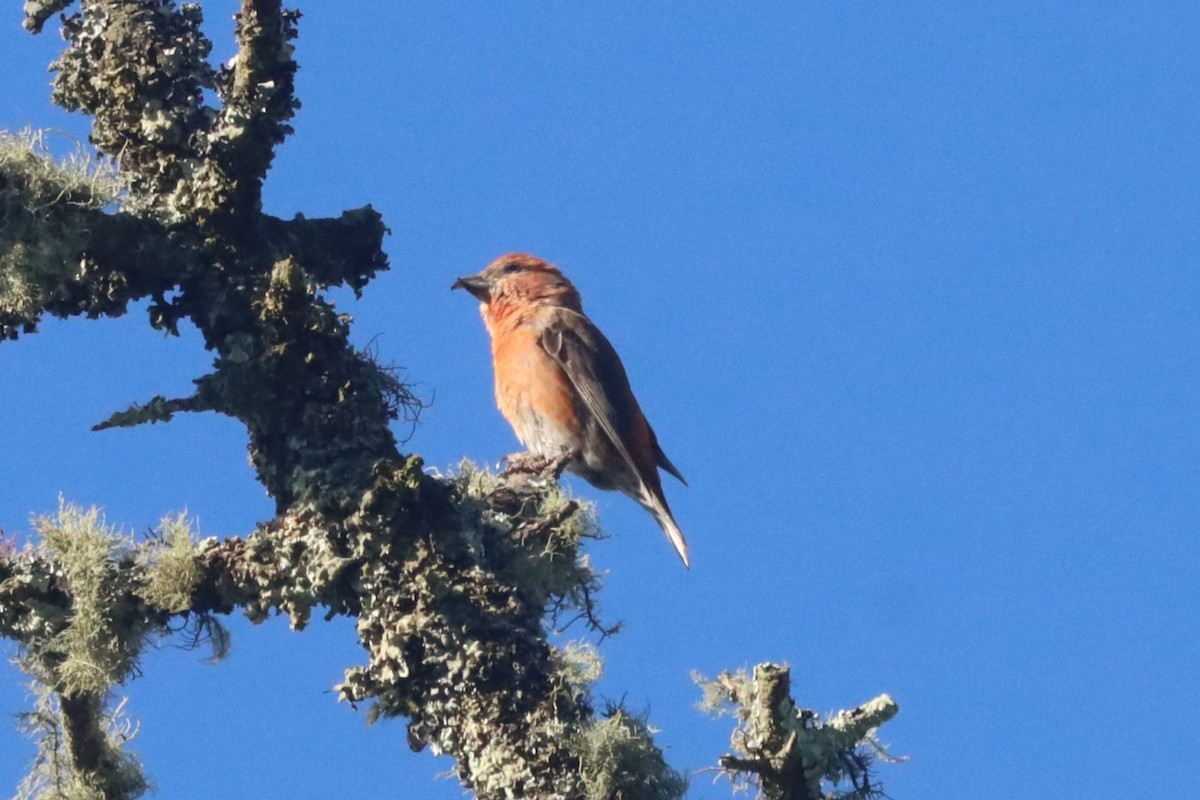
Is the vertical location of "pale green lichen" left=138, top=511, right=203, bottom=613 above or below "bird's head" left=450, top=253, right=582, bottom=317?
below

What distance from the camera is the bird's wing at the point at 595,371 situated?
805 centimetres

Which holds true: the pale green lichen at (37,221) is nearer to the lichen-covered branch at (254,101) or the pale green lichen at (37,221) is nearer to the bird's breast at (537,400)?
the lichen-covered branch at (254,101)

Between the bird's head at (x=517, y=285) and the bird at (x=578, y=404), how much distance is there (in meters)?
0.12

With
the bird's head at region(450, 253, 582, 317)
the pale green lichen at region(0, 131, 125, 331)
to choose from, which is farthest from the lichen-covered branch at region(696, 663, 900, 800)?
the bird's head at region(450, 253, 582, 317)

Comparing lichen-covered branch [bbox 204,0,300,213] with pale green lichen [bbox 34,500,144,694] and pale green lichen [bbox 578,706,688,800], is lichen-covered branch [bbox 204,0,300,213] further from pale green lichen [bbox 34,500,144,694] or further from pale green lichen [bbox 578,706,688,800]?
pale green lichen [bbox 578,706,688,800]

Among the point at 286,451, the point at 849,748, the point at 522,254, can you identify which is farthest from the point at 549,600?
the point at 522,254

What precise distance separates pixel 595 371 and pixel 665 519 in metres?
0.76

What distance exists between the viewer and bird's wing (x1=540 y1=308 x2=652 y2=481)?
805 centimetres

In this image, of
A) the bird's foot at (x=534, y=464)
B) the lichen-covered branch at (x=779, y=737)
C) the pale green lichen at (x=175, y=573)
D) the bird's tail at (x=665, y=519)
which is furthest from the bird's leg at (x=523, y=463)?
the lichen-covered branch at (x=779, y=737)

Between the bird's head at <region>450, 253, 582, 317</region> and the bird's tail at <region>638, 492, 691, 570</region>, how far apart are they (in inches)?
46.3

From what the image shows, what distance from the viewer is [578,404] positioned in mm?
8070

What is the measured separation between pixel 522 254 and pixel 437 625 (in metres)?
4.58

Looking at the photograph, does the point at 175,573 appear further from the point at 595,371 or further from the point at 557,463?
the point at 595,371

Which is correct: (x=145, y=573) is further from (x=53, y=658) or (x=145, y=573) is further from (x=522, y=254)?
(x=522, y=254)
